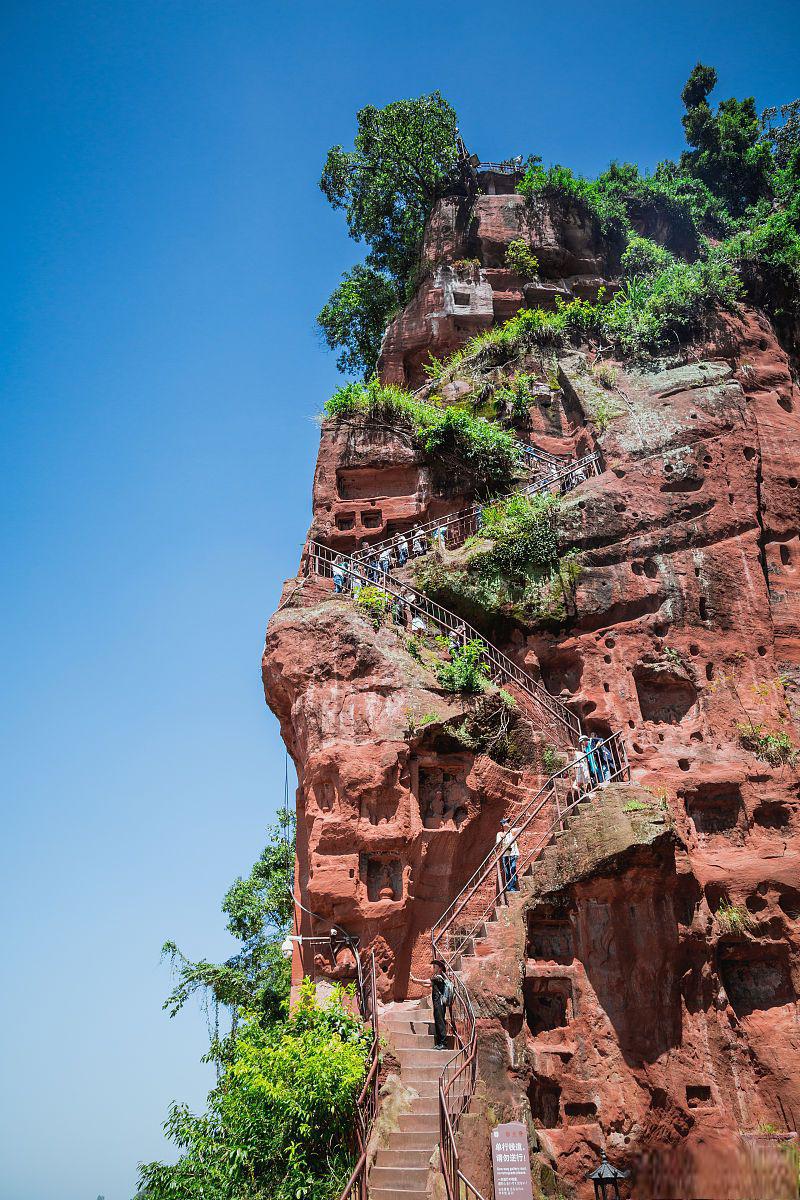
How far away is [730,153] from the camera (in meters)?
41.7

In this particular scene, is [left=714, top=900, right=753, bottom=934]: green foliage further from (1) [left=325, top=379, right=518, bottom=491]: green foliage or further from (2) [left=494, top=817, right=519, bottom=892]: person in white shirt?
(1) [left=325, top=379, right=518, bottom=491]: green foliage

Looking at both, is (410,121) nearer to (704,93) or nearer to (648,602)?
(704,93)

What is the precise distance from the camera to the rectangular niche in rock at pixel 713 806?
19.5m

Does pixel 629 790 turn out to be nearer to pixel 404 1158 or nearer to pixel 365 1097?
pixel 365 1097

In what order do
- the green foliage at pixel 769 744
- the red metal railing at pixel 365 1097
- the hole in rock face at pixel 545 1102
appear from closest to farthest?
the red metal railing at pixel 365 1097 → the hole in rock face at pixel 545 1102 → the green foliage at pixel 769 744

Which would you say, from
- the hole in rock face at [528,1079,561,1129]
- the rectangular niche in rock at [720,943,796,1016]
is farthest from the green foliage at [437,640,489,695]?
the hole in rock face at [528,1079,561,1129]

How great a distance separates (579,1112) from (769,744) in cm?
867

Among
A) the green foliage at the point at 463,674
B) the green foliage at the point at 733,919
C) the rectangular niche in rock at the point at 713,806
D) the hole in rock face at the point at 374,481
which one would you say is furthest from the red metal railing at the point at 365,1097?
the hole in rock face at the point at 374,481

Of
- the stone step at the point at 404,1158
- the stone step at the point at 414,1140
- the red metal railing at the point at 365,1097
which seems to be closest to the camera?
the red metal railing at the point at 365,1097

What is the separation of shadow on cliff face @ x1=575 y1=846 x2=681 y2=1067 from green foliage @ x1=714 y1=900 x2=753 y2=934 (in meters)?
1.51

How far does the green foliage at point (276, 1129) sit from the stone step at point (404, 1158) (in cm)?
67

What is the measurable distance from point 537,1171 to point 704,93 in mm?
48288

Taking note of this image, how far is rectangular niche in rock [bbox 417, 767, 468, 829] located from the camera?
19.9m

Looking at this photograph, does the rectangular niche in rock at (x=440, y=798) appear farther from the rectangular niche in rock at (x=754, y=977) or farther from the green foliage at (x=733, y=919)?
the rectangular niche in rock at (x=754, y=977)
